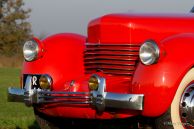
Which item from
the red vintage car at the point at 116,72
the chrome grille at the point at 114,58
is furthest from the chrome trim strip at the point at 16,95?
the chrome grille at the point at 114,58

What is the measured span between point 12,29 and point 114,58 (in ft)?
211

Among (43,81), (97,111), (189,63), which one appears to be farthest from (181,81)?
(43,81)

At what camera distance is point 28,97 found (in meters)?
6.44

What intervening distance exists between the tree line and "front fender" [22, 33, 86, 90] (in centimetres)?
5976

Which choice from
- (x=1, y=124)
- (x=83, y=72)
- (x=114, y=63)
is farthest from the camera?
(x=1, y=124)

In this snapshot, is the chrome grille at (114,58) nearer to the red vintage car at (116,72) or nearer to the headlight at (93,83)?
the red vintage car at (116,72)

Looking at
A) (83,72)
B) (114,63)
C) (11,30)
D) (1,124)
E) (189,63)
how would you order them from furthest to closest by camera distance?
(11,30) → (1,124) → (83,72) → (114,63) → (189,63)

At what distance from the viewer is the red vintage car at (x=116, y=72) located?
5.56 metres

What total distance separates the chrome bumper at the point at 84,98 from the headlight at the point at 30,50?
434mm

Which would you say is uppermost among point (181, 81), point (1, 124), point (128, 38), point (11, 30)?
point (11, 30)

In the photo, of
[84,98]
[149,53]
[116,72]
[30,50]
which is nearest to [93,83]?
[84,98]

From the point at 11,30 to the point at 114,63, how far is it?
210 feet

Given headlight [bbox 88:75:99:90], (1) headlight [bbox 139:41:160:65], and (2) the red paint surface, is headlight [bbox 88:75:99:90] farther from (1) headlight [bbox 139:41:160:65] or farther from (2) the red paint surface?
(1) headlight [bbox 139:41:160:65]

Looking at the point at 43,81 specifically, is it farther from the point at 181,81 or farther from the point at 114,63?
the point at 181,81
